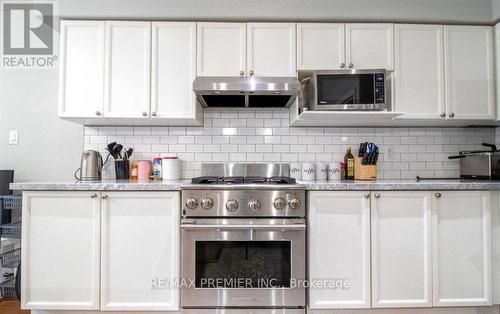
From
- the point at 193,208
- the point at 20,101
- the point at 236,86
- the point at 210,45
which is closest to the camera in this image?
the point at 193,208

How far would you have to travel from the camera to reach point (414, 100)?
2.16 meters

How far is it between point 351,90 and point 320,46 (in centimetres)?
42

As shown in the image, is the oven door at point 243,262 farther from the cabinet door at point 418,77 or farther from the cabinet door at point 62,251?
the cabinet door at point 418,77

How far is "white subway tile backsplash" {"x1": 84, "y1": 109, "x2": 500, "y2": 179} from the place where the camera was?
7.98 ft

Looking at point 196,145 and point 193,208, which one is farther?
point 196,145

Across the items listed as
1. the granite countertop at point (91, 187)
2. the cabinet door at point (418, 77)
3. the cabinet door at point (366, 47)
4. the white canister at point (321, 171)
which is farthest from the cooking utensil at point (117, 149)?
the cabinet door at point (418, 77)

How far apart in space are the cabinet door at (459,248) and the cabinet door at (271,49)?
54.2 inches

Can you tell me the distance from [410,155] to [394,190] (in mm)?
816

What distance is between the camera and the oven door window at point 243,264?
5.94ft

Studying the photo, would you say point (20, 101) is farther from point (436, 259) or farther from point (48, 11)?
point (436, 259)

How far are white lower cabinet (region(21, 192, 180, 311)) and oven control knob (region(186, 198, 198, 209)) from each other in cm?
8

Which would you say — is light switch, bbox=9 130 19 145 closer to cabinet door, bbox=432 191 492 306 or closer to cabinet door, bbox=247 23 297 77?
cabinet door, bbox=247 23 297 77

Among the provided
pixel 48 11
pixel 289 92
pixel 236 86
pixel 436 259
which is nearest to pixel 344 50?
pixel 289 92

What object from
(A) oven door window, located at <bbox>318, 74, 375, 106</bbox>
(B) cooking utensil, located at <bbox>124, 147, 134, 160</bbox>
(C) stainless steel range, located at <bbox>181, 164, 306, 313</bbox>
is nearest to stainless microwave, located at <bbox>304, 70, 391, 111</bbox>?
(A) oven door window, located at <bbox>318, 74, 375, 106</bbox>
